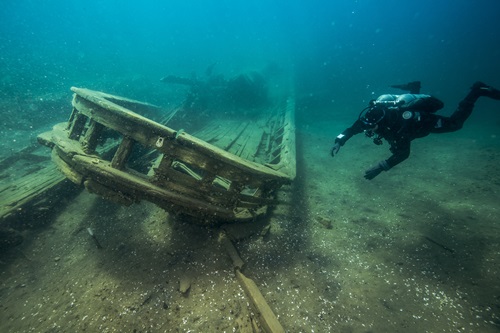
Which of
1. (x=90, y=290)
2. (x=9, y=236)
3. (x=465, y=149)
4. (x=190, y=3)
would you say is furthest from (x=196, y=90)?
(x=190, y=3)

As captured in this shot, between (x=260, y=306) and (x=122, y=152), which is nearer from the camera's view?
(x=260, y=306)

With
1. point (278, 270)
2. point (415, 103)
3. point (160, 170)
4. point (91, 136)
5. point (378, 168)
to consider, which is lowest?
point (278, 270)

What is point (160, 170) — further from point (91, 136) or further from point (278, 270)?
point (278, 270)

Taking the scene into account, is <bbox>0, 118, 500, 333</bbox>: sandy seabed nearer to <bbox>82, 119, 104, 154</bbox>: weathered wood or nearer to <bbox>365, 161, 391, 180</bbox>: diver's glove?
<bbox>365, 161, 391, 180</bbox>: diver's glove

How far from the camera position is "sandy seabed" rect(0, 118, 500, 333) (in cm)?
357

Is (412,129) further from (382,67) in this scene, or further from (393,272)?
(382,67)

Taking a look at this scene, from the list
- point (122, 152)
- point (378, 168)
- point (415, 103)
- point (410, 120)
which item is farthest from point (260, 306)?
point (415, 103)

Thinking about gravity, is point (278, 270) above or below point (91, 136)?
below

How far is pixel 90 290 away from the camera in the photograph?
150 inches

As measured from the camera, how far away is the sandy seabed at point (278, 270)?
357cm

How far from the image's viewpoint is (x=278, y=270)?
4.39 metres

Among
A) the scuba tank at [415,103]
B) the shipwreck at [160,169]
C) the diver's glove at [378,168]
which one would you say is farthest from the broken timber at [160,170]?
the scuba tank at [415,103]

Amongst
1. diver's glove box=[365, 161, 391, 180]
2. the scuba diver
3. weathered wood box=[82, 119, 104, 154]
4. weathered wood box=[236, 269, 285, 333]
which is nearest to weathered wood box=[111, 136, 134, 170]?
weathered wood box=[82, 119, 104, 154]

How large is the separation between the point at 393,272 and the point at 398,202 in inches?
118
